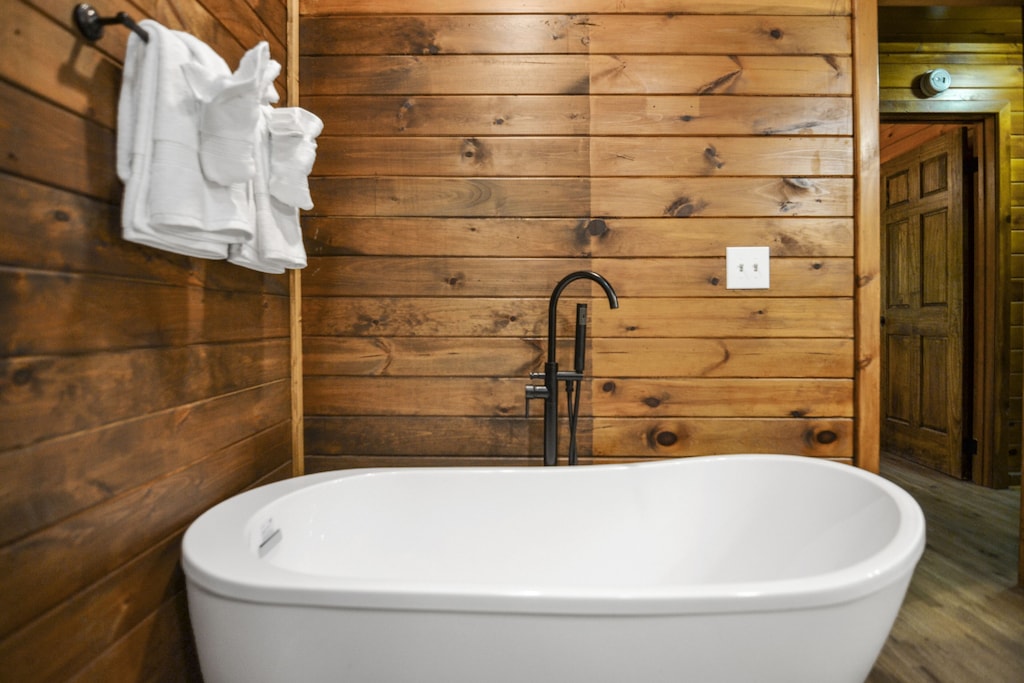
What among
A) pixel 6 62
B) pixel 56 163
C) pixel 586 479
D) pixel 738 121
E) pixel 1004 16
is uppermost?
pixel 1004 16

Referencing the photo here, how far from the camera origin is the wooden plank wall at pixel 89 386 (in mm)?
703

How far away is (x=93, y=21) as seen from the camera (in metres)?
0.82

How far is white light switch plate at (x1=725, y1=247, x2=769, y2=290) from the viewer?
158cm

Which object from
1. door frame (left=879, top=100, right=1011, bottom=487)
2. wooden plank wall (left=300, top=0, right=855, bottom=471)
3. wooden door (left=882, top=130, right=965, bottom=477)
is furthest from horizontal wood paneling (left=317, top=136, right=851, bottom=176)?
wooden door (left=882, top=130, right=965, bottom=477)

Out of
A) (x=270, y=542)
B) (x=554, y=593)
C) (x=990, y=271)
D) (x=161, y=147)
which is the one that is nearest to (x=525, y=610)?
(x=554, y=593)

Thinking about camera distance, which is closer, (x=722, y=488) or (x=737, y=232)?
(x=722, y=488)

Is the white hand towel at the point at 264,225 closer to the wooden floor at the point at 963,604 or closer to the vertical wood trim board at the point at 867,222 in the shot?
the vertical wood trim board at the point at 867,222


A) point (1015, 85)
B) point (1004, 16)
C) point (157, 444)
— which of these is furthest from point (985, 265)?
point (157, 444)

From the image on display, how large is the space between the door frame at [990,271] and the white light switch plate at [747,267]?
6.96ft

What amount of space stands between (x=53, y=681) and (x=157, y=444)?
360 mm

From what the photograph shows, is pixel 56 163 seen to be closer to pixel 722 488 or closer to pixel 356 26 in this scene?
pixel 356 26

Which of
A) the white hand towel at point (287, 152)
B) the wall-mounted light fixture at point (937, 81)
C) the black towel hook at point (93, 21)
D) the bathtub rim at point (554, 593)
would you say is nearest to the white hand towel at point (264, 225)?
the white hand towel at point (287, 152)

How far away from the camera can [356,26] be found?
1.58 meters

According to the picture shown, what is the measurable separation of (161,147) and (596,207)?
1076mm
